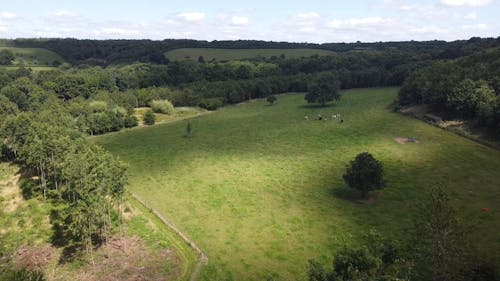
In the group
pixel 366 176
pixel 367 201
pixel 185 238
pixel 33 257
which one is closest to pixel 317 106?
pixel 367 201

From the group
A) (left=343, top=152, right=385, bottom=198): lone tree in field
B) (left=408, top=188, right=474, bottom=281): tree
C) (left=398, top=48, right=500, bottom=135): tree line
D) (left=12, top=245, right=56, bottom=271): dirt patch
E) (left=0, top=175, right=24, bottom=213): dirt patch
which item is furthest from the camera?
(left=398, top=48, right=500, bottom=135): tree line

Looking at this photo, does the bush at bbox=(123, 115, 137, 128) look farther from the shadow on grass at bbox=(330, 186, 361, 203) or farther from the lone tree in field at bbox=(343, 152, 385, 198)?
the lone tree in field at bbox=(343, 152, 385, 198)

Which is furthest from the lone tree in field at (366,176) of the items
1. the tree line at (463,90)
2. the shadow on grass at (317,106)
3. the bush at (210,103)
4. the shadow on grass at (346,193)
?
the bush at (210,103)

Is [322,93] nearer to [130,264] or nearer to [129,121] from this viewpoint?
[129,121]

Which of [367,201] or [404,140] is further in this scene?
[404,140]

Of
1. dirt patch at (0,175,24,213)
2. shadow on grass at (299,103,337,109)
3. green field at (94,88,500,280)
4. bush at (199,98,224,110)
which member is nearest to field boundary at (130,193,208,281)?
green field at (94,88,500,280)

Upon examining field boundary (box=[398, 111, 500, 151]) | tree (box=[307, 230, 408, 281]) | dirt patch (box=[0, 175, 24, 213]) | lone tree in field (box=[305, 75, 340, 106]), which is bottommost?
dirt patch (box=[0, 175, 24, 213])

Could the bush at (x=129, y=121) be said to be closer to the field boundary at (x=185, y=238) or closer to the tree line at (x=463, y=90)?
the field boundary at (x=185, y=238)
